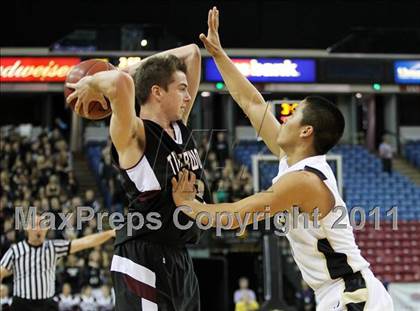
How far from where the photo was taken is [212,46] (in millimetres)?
4527

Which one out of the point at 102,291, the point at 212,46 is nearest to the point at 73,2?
the point at 102,291

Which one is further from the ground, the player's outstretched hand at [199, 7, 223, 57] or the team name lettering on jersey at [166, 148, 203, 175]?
the player's outstretched hand at [199, 7, 223, 57]

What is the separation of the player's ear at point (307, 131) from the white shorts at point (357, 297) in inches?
29.2

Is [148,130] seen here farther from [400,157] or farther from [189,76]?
[400,157]

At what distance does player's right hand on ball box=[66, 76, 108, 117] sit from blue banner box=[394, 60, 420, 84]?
37.2 ft

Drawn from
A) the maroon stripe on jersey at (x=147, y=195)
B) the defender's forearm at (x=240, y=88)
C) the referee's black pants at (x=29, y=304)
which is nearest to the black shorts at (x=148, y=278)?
the maroon stripe on jersey at (x=147, y=195)

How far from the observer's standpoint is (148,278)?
383 centimetres

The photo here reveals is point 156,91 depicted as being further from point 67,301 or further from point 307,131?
point 67,301

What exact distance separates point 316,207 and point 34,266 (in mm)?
4643

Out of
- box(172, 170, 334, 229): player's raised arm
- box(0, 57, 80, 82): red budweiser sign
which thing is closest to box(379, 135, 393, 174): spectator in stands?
box(0, 57, 80, 82): red budweiser sign

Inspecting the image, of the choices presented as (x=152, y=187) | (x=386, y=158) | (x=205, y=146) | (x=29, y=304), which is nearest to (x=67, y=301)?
(x=29, y=304)

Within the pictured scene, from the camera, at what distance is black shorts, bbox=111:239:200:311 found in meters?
3.82

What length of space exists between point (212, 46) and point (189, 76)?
0.84 ft

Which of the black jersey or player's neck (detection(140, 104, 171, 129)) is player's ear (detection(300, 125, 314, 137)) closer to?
the black jersey
